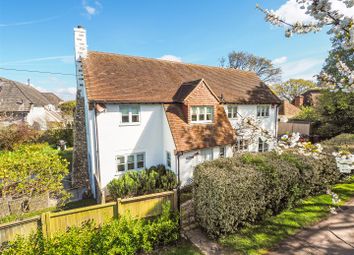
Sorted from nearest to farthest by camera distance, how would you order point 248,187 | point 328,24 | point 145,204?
point 328,24 < point 248,187 < point 145,204

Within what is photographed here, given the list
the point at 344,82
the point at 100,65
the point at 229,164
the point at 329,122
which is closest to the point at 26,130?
the point at 100,65

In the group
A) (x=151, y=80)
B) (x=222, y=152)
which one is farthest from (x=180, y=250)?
(x=151, y=80)

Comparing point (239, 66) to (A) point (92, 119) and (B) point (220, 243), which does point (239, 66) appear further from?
(B) point (220, 243)

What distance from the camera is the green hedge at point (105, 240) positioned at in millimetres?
5742

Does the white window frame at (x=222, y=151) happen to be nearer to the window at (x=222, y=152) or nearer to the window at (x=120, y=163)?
the window at (x=222, y=152)

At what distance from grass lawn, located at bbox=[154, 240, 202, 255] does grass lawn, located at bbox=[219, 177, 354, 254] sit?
3.61 feet

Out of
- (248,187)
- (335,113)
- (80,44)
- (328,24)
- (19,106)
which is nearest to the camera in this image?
(328,24)

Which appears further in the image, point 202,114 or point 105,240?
point 202,114

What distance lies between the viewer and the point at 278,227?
772cm

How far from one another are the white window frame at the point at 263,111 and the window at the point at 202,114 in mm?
6860

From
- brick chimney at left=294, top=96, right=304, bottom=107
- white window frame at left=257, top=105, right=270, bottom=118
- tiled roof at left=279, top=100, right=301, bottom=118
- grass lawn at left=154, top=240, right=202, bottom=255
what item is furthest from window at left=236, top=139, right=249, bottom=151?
brick chimney at left=294, top=96, right=304, bottom=107

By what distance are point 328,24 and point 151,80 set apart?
43.1 feet

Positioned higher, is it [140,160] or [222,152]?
[222,152]

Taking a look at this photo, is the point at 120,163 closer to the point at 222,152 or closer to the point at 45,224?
the point at 45,224
